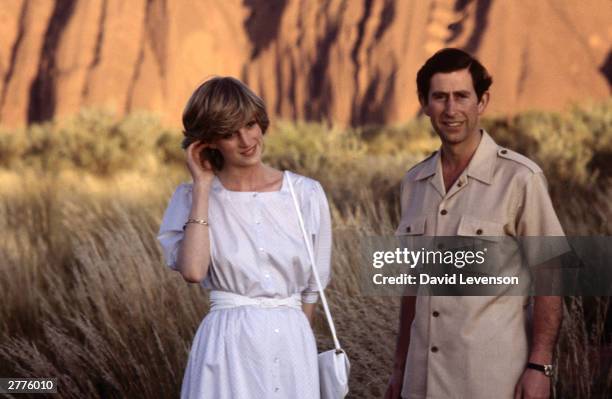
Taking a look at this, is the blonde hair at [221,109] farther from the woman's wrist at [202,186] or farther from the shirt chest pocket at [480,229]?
the shirt chest pocket at [480,229]

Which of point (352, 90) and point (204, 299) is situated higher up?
point (352, 90)

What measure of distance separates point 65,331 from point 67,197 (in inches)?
156

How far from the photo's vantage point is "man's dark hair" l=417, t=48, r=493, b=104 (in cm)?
276

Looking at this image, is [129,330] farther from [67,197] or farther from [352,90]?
[352,90]

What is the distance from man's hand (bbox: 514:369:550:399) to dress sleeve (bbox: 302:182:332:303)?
0.72 metres

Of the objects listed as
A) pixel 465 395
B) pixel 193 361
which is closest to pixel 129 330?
pixel 193 361

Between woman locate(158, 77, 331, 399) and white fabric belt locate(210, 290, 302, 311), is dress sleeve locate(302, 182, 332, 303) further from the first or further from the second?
white fabric belt locate(210, 290, 302, 311)

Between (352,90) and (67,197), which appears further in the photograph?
(352,90)

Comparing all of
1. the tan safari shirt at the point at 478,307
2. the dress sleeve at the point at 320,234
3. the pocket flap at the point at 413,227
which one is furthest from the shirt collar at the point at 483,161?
the dress sleeve at the point at 320,234

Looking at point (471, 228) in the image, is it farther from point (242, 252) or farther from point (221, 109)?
point (221, 109)

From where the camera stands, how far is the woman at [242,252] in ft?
9.12

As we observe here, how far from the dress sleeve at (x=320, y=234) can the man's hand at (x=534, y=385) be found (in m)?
0.72

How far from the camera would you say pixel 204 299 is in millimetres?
5469

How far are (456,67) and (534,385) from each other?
0.97m
